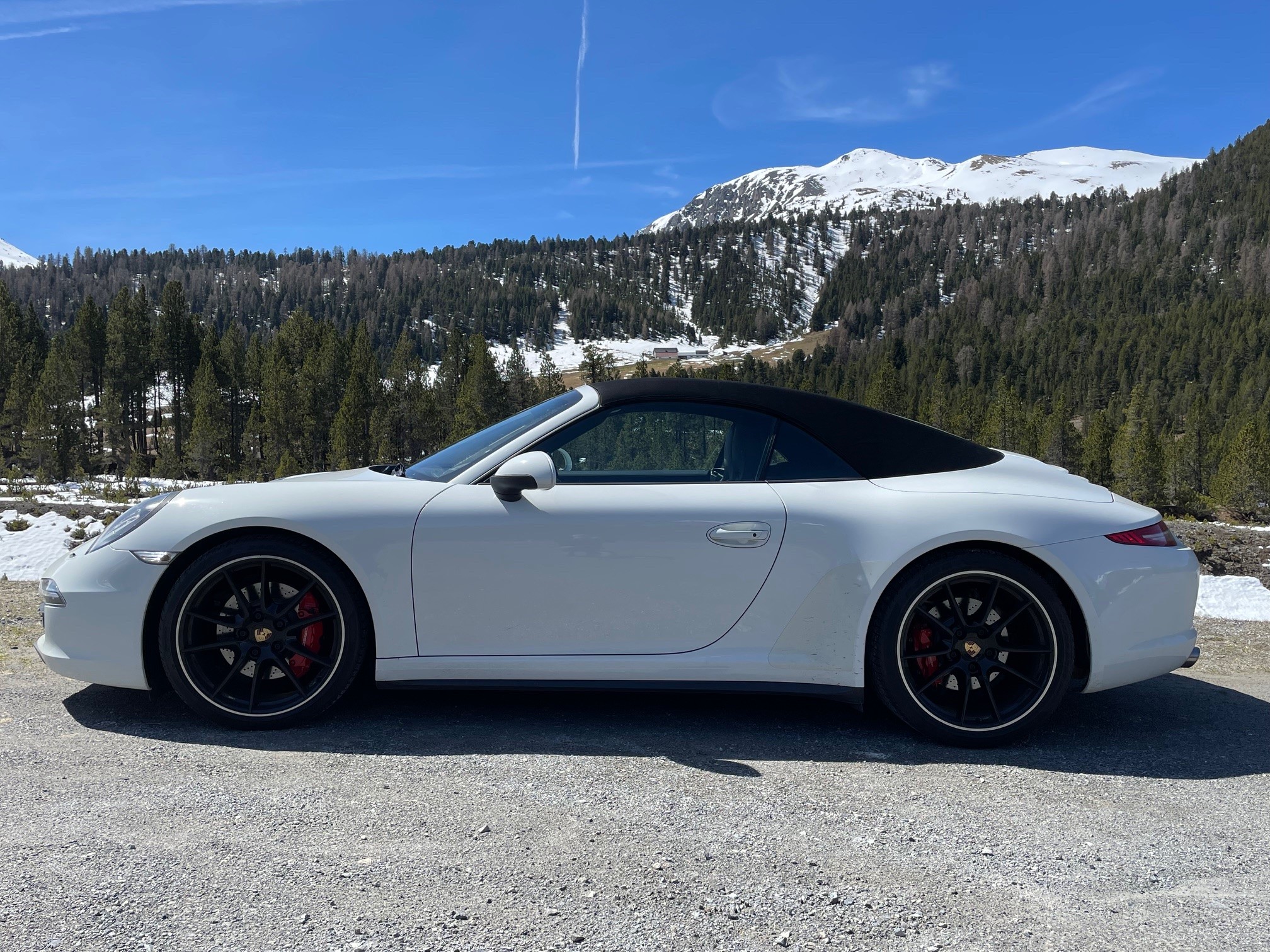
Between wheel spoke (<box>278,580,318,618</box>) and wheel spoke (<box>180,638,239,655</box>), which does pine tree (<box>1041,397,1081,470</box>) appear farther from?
wheel spoke (<box>180,638,239,655</box>)

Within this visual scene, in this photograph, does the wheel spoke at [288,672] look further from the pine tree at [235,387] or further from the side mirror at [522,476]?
the pine tree at [235,387]

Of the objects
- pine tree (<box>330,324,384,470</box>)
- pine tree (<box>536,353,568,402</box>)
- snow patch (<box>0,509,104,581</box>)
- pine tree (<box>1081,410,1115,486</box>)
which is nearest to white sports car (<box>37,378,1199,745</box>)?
snow patch (<box>0,509,104,581</box>)

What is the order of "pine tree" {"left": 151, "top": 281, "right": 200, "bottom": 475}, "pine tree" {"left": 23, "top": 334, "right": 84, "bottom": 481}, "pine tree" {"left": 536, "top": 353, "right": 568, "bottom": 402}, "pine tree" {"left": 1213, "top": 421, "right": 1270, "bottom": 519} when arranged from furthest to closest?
"pine tree" {"left": 536, "top": 353, "right": 568, "bottom": 402}
"pine tree" {"left": 151, "top": 281, "right": 200, "bottom": 475}
"pine tree" {"left": 1213, "top": 421, "right": 1270, "bottom": 519}
"pine tree" {"left": 23, "top": 334, "right": 84, "bottom": 481}

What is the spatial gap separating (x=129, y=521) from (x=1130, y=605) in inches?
159

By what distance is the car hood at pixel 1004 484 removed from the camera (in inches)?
132

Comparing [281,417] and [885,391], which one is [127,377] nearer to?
[281,417]

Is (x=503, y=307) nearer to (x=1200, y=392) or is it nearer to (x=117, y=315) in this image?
(x=117, y=315)

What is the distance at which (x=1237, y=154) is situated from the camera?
6580 inches

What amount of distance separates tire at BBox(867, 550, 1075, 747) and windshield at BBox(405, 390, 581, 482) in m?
1.59

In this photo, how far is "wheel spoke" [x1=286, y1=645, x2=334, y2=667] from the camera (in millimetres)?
3240

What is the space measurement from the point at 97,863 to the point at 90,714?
1493mm

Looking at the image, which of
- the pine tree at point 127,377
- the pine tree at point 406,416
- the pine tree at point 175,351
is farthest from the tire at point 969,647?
the pine tree at point 175,351

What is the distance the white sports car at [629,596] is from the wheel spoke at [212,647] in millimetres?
12

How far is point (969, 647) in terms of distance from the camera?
3260 millimetres
